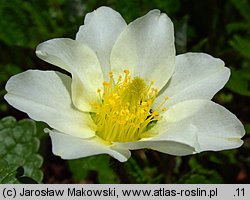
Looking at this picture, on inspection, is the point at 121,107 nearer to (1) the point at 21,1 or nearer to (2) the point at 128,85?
(2) the point at 128,85

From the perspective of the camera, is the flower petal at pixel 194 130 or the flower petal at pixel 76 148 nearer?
the flower petal at pixel 76 148

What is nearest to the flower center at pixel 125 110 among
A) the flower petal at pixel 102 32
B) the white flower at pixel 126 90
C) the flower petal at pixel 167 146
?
the white flower at pixel 126 90

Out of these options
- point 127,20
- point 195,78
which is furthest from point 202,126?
point 127,20

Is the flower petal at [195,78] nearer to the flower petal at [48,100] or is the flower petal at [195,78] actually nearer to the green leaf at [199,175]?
the flower petal at [48,100]

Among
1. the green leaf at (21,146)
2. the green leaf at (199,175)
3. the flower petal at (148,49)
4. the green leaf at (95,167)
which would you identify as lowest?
the green leaf at (199,175)

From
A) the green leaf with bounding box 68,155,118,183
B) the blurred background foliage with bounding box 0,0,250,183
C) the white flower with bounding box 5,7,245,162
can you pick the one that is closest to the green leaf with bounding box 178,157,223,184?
the blurred background foliage with bounding box 0,0,250,183

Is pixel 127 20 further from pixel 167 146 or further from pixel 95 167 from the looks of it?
pixel 167 146
